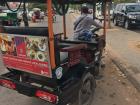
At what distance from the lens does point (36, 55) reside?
513 centimetres

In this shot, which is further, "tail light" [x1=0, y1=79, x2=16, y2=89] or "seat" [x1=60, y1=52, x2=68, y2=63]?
"tail light" [x1=0, y1=79, x2=16, y2=89]

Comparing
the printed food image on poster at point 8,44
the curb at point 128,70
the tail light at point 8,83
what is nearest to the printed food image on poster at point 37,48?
the printed food image on poster at point 8,44

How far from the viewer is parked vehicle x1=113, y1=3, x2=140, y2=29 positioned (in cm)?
2055

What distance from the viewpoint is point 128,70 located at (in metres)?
8.46

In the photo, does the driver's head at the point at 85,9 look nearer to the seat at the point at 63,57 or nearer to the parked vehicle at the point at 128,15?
the seat at the point at 63,57

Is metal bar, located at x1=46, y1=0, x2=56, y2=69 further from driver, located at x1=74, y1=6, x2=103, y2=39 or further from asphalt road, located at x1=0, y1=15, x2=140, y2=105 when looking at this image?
driver, located at x1=74, y1=6, x2=103, y2=39

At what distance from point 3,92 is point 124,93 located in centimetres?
293

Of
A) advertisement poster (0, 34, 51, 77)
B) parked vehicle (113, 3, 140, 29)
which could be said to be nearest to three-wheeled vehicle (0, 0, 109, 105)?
advertisement poster (0, 34, 51, 77)

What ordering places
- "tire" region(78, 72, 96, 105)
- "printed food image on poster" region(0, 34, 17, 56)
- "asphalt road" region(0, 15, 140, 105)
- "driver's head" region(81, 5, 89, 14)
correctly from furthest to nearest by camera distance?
"driver's head" region(81, 5, 89, 14)
"asphalt road" region(0, 15, 140, 105)
"tire" region(78, 72, 96, 105)
"printed food image on poster" region(0, 34, 17, 56)

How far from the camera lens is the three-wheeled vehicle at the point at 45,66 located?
4918mm

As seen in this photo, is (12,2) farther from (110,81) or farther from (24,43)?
(110,81)

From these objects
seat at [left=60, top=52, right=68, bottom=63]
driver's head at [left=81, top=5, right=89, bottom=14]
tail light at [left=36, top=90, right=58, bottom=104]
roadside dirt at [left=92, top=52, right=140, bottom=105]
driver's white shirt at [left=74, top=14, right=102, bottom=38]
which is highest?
driver's head at [left=81, top=5, right=89, bottom=14]

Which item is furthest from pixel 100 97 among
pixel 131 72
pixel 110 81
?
pixel 131 72

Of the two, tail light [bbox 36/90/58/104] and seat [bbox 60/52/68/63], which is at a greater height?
seat [bbox 60/52/68/63]
